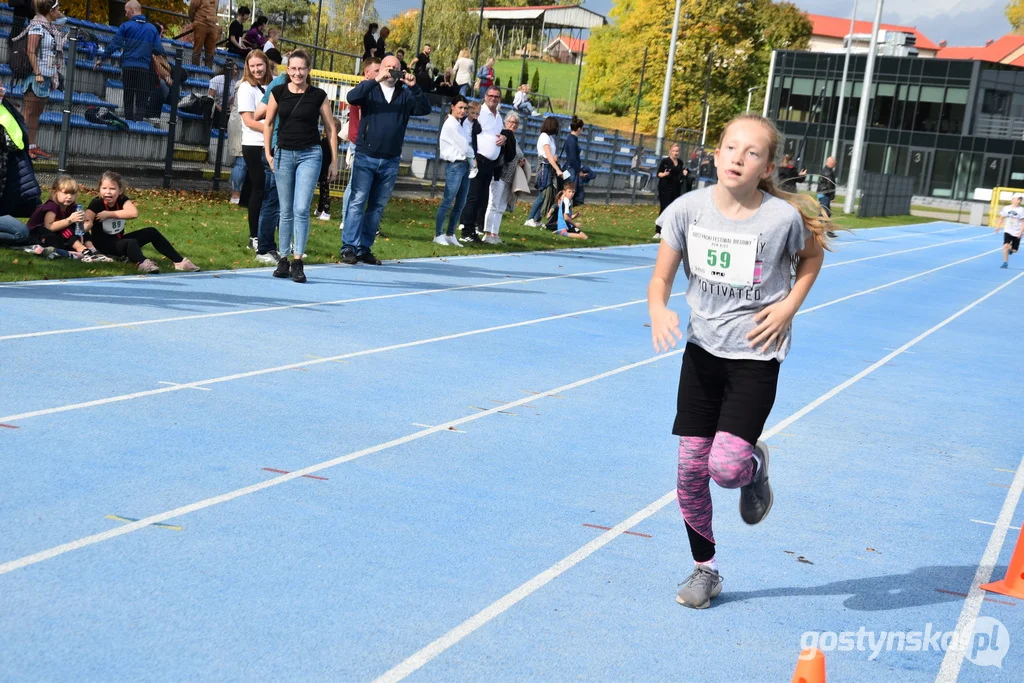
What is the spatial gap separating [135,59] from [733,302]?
1565 cm

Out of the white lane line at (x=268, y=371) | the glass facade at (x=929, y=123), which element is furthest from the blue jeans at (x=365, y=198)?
the glass facade at (x=929, y=123)

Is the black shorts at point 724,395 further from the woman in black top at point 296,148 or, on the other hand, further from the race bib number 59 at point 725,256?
the woman in black top at point 296,148

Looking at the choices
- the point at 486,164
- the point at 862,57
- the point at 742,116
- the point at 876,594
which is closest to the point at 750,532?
the point at 876,594

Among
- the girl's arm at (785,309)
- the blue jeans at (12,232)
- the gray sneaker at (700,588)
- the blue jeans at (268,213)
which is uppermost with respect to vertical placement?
the girl's arm at (785,309)

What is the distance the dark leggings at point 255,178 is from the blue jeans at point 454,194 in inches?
Answer: 132

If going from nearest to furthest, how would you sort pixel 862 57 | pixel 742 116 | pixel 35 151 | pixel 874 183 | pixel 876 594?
pixel 742 116 < pixel 876 594 < pixel 35 151 < pixel 874 183 < pixel 862 57

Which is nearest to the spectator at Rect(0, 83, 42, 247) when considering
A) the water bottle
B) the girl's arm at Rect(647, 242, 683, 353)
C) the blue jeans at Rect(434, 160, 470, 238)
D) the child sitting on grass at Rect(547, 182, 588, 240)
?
the water bottle

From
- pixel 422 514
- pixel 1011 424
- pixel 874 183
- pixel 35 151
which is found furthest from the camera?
pixel 874 183

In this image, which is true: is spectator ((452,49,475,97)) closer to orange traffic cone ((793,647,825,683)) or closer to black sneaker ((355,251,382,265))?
black sneaker ((355,251,382,265))

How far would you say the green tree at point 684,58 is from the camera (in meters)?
74.9

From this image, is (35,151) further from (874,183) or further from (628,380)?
(874,183)

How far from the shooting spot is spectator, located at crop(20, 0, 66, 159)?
16359 millimetres

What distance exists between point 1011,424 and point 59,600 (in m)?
7.49

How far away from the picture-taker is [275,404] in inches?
285
